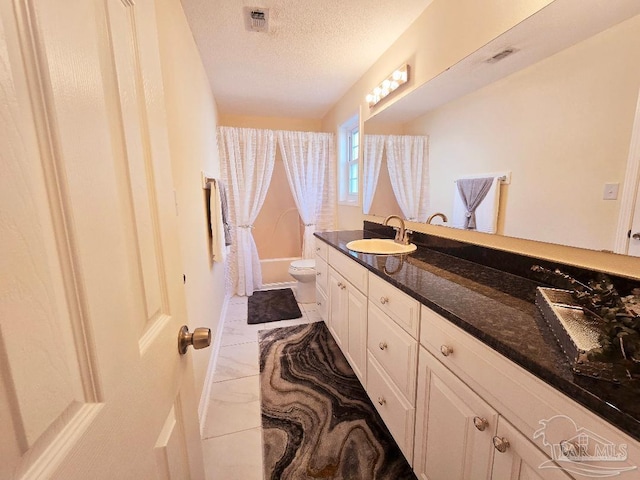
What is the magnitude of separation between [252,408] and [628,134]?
2.03 m

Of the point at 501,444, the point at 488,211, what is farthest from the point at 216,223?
the point at 501,444

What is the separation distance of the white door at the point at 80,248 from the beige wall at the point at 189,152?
2.75ft

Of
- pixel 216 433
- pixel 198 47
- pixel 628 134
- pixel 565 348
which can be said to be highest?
pixel 198 47

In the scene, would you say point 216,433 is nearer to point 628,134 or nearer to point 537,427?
point 537,427

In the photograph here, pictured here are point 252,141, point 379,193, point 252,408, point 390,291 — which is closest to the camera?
point 390,291

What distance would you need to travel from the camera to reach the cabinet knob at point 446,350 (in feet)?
2.79

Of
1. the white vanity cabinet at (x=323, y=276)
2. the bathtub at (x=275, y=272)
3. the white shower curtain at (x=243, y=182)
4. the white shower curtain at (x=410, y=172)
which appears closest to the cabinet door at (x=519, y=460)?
the white shower curtain at (x=410, y=172)

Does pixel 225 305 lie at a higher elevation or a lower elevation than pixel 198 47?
lower

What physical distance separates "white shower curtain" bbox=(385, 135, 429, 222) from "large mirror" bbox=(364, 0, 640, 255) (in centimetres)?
31

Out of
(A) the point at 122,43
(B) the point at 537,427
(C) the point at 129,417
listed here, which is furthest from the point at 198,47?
(B) the point at 537,427

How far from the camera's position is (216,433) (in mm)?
1440

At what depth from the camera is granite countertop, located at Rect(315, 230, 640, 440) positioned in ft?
1.65

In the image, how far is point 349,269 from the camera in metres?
1.70

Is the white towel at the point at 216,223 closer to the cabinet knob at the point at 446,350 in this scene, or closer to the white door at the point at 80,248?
the white door at the point at 80,248
